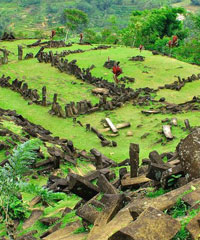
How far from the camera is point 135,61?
28.7 m

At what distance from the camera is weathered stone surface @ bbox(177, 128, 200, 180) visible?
533 centimetres

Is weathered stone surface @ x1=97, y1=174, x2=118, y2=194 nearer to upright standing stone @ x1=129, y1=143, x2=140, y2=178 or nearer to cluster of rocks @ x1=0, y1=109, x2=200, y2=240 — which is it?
cluster of rocks @ x1=0, y1=109, x2=200, y2=240

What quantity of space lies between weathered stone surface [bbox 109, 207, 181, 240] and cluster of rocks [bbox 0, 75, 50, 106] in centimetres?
1644

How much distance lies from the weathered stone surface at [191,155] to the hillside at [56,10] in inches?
4352

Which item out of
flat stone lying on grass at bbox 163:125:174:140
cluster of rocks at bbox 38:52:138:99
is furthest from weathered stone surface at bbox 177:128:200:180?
cluster of rocks at bbox 38:52:138:99

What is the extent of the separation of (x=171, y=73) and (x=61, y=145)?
15502 millimetres

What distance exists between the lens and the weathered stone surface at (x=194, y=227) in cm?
338

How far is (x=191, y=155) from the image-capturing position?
5.45 meters

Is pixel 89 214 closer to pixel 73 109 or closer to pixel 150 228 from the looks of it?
pixel 150 228

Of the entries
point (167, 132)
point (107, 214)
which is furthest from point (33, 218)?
point (167, 132)

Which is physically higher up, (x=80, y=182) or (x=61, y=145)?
(x=80, y=182)

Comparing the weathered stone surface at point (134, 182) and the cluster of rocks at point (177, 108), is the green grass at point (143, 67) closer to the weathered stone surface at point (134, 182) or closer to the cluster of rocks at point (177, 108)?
the cluster of rocks at point (177, 108)

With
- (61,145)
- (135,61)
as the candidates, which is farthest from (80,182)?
(135,61)

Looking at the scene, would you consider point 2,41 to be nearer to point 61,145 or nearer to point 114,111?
point 114,111
